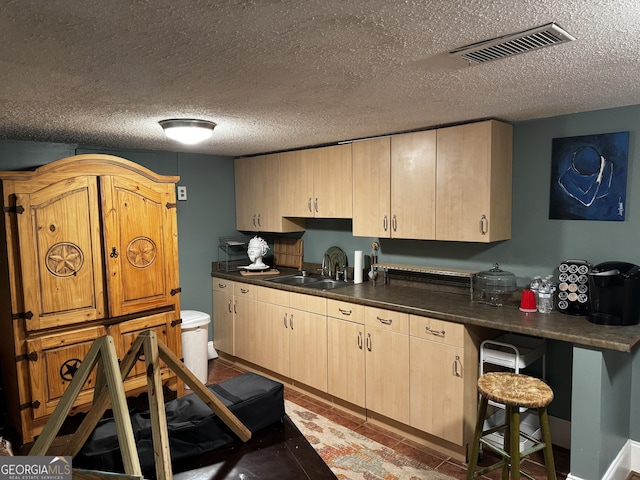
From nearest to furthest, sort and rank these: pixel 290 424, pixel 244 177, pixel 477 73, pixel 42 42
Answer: pixel 42 42 → pixel 290 424 → pixel 477 73 → pixel 244 177

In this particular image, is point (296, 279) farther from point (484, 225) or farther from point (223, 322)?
point (484, 225)

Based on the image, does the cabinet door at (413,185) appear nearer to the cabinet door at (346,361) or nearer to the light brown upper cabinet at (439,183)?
the light brown upper cabinet at (439,183)

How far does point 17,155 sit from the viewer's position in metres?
3.47

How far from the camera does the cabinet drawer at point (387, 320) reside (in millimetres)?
3053

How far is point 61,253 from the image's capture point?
3.02m

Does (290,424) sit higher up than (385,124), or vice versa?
(385,124)

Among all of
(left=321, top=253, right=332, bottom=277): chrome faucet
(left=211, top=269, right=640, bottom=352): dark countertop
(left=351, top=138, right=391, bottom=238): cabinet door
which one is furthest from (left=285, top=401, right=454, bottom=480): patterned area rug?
(left=351, top=138, right=391, bottom=238): cabinet door

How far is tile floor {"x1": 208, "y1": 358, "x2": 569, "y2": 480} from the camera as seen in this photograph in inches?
107

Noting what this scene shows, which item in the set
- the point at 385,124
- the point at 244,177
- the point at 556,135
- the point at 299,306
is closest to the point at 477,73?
the point at 385,124

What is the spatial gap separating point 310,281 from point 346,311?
3.26 feet

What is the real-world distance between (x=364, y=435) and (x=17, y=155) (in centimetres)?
339

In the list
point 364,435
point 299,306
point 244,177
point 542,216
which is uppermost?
point 244,177

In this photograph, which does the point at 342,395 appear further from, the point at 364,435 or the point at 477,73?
the point at 477,73

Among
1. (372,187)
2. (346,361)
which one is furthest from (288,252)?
(346,361)
